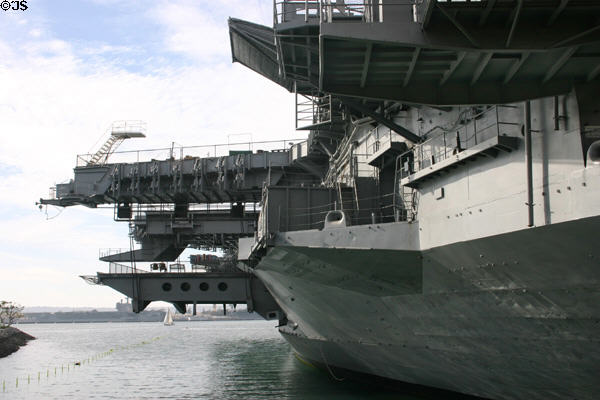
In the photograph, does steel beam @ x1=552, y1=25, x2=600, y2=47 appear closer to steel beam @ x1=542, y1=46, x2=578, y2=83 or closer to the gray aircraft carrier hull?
steel beam @ x1=542, y1=46, x2=578, y2=83

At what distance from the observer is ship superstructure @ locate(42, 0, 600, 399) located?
7230 millimetres

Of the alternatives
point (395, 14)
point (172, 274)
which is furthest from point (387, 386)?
Answer: point (172, 274)

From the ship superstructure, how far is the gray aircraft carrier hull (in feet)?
0.10

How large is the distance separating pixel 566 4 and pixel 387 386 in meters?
10.7

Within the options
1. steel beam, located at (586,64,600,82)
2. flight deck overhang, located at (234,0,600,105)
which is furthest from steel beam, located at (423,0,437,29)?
steel beam, located at (586,64,600,82)

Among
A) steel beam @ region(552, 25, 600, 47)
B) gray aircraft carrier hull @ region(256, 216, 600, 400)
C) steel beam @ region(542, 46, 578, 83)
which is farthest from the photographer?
gray aircraft carrier hull @ region(256, 216, 600, 400)

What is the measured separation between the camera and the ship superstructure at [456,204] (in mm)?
7230

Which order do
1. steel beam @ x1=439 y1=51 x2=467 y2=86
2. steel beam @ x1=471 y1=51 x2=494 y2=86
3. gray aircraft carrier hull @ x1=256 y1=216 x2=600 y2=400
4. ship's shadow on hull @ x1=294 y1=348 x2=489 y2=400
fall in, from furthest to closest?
1. ship's shadow on hull @ x1=294 y1=348 x2=489 y2=400
2. gray aircraft carrier hull @ x1=256 y1=216 x2=600 y2=400
3. steel beam @ x1=439 y1=51 x2=467 y2=86
4. steel beam @ x1=471 y1=51 x2=494 y2=86

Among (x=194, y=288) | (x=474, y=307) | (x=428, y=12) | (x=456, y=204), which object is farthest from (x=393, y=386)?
(x=194, y=288)

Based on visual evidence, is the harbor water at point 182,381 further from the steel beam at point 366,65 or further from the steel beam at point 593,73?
the steel beam at point 593,73

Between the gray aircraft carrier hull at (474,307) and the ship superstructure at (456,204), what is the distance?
0.10 feet

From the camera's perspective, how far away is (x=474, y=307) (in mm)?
9539

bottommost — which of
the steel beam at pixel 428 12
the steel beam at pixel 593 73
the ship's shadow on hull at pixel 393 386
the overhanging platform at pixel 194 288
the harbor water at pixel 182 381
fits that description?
the harbor water at pixel 182 381

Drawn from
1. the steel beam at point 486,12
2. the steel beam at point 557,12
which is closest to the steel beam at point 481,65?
the steel beam at point 486,12
